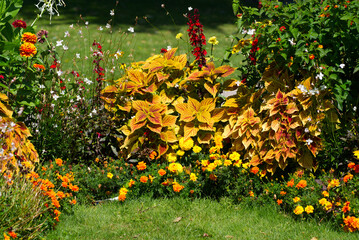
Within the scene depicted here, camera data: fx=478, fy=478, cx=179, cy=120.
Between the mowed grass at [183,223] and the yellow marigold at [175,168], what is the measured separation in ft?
0.86

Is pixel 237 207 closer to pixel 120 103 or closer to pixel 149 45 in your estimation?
pixel 120 103

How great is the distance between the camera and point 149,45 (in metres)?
11.7

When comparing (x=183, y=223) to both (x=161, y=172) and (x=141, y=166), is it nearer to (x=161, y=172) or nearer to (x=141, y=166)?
(x=161, y=172)

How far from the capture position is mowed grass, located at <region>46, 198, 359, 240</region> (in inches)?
145

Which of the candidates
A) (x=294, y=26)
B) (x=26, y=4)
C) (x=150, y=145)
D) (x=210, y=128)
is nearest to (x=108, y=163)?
(x=150, y=145)

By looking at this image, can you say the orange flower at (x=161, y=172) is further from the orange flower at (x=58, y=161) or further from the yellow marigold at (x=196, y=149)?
the orange flower at (x=58, y=161)

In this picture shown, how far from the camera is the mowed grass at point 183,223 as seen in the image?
369 cm

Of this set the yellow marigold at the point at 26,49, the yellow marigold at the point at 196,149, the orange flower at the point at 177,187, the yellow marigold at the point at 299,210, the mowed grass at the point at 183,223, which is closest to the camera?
the mowed grass at the point at 183,223

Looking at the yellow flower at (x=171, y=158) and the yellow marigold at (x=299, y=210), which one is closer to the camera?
the yellow marigold at (x=299, y=210)

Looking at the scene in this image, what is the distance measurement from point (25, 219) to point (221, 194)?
1775 mm

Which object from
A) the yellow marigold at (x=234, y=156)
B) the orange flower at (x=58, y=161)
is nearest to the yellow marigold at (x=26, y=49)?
the orange flower at (x=58, y=161)

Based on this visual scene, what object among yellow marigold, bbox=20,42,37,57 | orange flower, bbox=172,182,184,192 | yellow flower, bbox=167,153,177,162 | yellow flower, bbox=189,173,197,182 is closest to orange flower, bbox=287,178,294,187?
yellow flower, bbox=189,173,197,182

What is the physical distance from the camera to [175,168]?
428cm

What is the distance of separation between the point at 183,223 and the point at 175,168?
0.57 m
